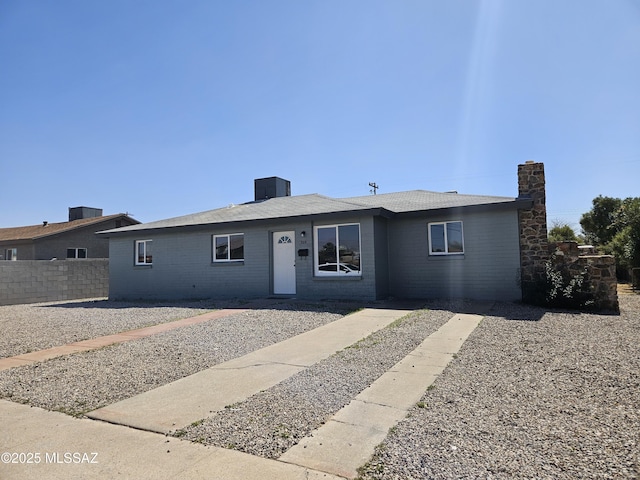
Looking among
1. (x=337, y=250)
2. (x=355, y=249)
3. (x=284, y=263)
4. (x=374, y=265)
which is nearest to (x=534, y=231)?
(x=374, y=265)

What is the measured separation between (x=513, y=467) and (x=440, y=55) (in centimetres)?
1004

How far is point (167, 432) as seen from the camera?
3502mm

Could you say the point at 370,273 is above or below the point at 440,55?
below

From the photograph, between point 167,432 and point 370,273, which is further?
point 370,273

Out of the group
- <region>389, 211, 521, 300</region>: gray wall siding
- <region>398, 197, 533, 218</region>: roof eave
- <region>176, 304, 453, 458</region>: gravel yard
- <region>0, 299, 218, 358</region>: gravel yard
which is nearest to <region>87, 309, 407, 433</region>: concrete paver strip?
<region>176, 304, 453, 458</region>: gravel yard

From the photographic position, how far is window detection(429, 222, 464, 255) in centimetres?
1216

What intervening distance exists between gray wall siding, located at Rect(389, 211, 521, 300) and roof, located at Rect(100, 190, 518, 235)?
0.55 m

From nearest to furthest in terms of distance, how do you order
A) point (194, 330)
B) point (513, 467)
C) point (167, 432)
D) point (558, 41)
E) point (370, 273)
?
point (513, 467) → point (167, 432) → point (194, 330) → point (558, 41) → point (370, 273)

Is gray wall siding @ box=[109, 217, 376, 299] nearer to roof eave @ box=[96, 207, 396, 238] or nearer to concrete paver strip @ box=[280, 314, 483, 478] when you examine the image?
roof eave @ box=[96, 207, 396, 238]

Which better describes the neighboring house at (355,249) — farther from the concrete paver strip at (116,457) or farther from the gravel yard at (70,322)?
the concrete paver strip at (116,457)

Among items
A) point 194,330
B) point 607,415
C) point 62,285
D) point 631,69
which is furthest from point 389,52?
point 62,285

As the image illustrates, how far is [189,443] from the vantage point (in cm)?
329

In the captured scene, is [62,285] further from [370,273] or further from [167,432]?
[167,432]

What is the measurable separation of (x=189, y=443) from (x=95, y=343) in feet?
16.2
